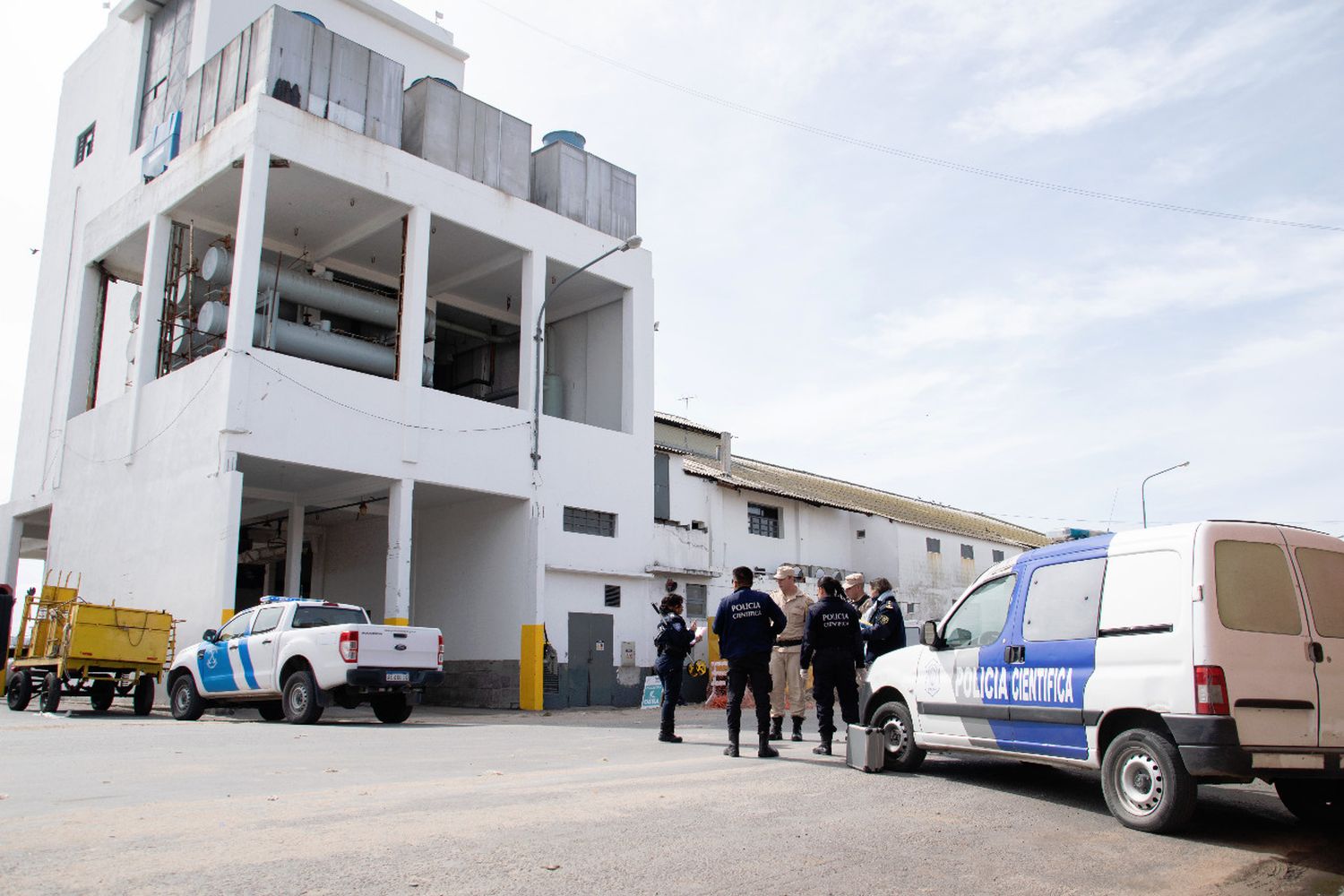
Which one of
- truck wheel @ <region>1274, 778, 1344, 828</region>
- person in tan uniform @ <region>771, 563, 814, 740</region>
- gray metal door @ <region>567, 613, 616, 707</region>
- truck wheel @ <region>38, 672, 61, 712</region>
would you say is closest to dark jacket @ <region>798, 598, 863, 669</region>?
person in tan uniform @ <region>771, 563, 814, 740</region>

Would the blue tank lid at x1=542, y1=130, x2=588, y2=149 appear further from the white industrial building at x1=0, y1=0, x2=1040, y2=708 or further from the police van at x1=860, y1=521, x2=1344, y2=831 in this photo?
the police van at x1=860, y1=521, x2=1344, y2=831

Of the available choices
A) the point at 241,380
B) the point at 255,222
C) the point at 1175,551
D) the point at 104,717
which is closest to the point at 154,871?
the point at 1175,551

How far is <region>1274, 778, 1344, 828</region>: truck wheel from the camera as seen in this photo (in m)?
6.64

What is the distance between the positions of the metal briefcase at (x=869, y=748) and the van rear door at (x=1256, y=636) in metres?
2.92

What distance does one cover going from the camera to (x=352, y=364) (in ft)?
73.8

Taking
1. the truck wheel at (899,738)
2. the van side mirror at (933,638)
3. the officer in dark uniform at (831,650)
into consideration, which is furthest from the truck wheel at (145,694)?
the van side mirror at (933,638)

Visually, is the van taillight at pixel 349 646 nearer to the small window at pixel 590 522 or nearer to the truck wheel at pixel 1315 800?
the small window at pixel 590 522

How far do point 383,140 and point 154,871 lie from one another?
1939 cm

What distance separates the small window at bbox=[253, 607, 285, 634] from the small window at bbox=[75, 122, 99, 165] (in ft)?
69.3

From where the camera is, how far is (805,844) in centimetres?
548

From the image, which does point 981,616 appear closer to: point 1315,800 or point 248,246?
point 1315,800

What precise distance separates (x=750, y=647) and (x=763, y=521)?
21.2 m

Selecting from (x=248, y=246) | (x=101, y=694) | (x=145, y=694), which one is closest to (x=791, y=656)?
(x=145, y=694)

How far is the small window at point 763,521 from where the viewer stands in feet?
98.3
